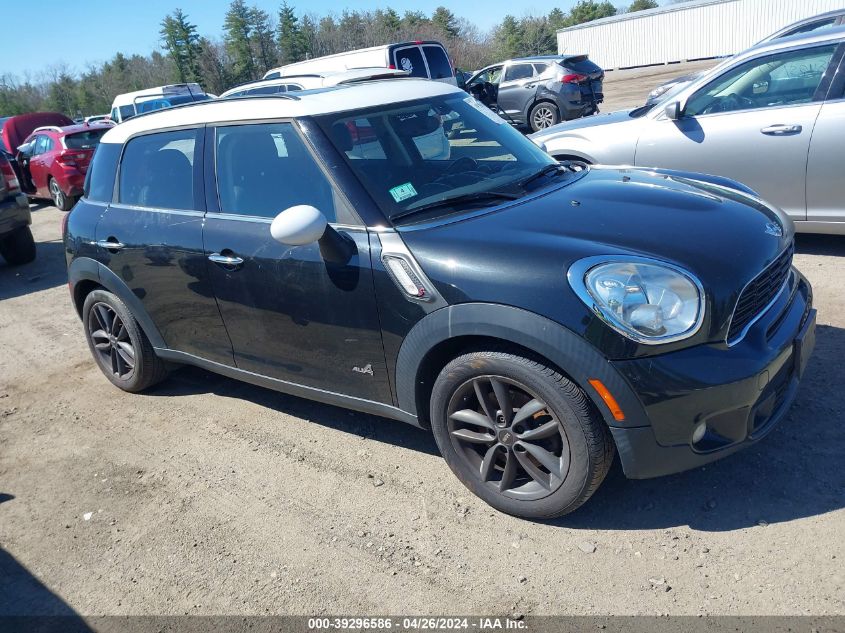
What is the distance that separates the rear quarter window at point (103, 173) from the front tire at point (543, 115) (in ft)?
43.7

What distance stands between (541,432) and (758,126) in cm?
399

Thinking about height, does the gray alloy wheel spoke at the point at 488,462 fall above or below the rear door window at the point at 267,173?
below

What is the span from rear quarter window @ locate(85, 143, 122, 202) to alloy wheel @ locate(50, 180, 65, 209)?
9998mm

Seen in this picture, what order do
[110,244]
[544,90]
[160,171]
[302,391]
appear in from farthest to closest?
1. [544,90]
2. [110,244]
3. [160,171]
4. [302,391]

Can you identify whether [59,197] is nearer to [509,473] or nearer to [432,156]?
[432,156]

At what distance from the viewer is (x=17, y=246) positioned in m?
9.19

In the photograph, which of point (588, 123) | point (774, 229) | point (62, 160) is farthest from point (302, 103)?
point (62, 160)

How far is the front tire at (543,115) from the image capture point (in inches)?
659

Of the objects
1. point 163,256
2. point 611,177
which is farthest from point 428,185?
point 163,256

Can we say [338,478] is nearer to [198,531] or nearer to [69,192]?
[198,531]

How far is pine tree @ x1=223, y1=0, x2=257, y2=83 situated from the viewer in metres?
64.6

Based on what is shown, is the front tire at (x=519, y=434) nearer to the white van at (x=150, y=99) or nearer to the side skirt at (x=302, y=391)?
the side skirt at (x=302, y=391)

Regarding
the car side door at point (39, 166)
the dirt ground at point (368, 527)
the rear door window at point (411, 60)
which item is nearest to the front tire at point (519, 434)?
the dirt ground at point (368, 527)

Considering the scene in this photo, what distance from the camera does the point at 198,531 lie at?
334 centimetres
